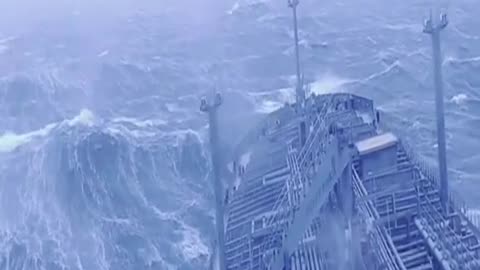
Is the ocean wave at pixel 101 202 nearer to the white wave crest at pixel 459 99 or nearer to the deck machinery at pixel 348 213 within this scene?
the deck machinery at pixel 348 213

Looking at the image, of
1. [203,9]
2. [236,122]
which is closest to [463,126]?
[236,122]

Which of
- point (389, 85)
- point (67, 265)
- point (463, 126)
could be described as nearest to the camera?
point (67, 265)

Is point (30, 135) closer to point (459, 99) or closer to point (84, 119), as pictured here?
point (84, 119)

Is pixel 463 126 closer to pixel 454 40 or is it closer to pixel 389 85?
pixel 389 85

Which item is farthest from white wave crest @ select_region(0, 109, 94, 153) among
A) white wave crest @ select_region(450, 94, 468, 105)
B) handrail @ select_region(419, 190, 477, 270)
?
handrail @ select_region(419, 190, 477, 270)

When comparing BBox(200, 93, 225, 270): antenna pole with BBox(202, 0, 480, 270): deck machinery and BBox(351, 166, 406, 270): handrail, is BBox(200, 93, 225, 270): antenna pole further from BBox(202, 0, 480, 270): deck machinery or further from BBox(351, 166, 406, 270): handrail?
BBox(351, 166, 406, 270): handrail
